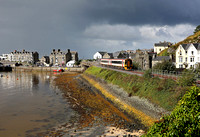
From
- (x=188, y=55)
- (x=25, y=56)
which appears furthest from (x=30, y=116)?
(x=25, y=56)

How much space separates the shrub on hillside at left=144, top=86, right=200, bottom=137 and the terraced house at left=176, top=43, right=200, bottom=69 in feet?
143

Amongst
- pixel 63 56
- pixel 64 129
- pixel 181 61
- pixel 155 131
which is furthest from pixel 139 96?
pixel 63 56

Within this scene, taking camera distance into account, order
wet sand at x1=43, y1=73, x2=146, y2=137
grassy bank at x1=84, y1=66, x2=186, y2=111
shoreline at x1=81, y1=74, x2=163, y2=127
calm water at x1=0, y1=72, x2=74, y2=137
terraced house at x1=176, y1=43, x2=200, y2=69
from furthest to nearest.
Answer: terraced house at x1=176, y1=43, x2=200, y2=69
grassy bank at x1=84, y1=66, x2=186, y2=111
shoreline at x1=81, y1=74, x2=163, y2=127
calm water at x1=0, y1=72, x2=74, y2=137
wet sand at x1=43, y1=73, x2=146, y2=137

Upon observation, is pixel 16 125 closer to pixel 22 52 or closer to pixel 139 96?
pixel 139 96

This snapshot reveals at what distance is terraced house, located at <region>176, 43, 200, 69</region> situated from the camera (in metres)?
46.6

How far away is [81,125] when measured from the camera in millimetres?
20422

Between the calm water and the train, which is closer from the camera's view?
the calm water

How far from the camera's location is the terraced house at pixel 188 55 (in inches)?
1836

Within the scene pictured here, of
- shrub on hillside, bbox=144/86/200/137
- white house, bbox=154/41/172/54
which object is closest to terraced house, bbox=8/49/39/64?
white house, bbox=154/41/172/54

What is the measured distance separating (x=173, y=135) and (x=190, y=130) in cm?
79

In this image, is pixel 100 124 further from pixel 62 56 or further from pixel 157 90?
pixel 62 56

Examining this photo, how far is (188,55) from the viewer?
161 feet

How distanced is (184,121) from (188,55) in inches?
1927

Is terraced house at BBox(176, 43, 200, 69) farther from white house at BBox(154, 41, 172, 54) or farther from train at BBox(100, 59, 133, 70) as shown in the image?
white house at BBox(154, 41, 172, 54)
